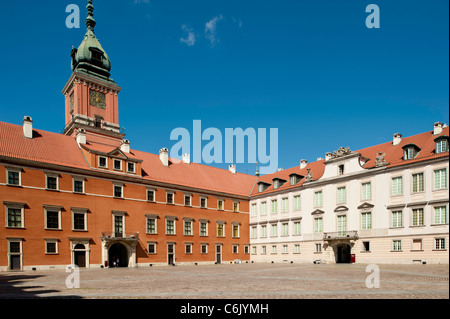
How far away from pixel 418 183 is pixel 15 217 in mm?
42099

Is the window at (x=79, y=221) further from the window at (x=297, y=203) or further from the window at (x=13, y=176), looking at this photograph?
the window at (x=297, y=203)

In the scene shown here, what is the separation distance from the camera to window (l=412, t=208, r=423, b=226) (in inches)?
1495

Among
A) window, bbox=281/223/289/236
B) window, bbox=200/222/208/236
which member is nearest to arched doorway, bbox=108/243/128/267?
window, bbox=200/222/208/236

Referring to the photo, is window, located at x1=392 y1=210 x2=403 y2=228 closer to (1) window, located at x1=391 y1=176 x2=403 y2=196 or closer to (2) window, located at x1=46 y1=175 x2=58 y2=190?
(1) window, located at x1=391 y1=176 x2=403 y2=196

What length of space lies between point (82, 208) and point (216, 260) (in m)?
21.6

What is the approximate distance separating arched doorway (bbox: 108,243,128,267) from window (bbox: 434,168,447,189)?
118ft

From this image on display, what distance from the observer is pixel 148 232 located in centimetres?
4653

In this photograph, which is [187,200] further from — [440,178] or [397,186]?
[440,178]

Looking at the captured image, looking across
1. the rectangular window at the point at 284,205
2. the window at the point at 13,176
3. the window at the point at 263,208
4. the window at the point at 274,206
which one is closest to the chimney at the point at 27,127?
the window at the point at 13,176

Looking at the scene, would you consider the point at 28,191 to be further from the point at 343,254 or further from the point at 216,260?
the point at 343,254

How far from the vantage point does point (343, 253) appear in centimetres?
4731

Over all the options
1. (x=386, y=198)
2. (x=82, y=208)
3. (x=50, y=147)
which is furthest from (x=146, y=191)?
(x=386, y=198)

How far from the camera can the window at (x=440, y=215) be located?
3571 cm

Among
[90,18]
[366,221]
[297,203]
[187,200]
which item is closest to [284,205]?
[297,203]
